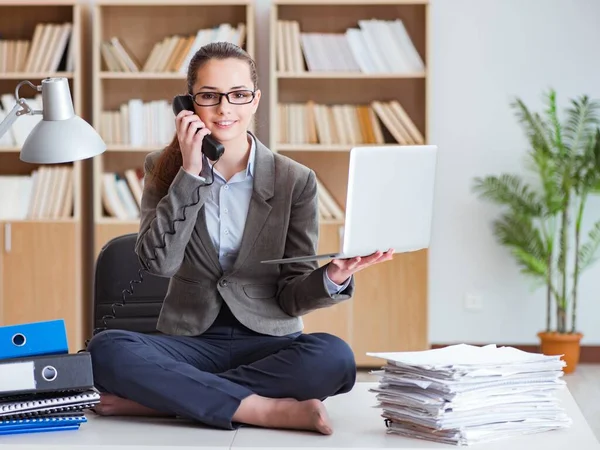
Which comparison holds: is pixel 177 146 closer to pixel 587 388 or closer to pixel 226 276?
pixel 226 276

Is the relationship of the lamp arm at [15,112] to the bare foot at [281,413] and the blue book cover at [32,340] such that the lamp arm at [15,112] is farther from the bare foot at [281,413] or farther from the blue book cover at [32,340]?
the bare foot at [281,413]

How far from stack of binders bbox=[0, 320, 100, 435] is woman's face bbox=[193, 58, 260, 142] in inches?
A: 26.2

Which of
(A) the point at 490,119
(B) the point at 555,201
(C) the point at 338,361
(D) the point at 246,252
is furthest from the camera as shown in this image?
(A) the point at 490,119

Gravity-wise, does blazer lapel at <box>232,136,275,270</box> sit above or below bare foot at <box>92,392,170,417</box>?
above

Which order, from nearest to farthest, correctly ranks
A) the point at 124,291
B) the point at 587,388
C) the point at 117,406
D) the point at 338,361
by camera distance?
1. the point at 117,406
2. the point at 338,361
3. the point at 124,291
4. the point at 587,388

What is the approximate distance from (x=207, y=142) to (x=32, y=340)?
0.65 metres

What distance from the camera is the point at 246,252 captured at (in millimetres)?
2445

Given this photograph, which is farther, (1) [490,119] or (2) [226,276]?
(1) [490,119]

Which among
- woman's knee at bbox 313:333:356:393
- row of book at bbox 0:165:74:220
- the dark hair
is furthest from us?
row of book at bbox 0:165:74:220

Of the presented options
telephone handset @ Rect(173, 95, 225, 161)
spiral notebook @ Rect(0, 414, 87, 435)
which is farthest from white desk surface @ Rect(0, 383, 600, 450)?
telephone handset @ Rect(173, 95, 225, 161)

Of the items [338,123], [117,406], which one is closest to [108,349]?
[117,406]

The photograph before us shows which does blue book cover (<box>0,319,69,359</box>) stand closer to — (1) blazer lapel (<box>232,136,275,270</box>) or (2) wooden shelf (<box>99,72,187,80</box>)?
(1) blazer lapel (<box>232,136,275,270</box>)

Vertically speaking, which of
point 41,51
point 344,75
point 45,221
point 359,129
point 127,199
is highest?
point 41,51

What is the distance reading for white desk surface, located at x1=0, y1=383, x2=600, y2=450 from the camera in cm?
181
